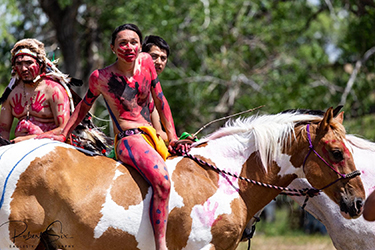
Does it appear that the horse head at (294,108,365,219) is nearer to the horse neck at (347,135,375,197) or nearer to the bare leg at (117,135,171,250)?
the horse neck at (347,135,375,197)

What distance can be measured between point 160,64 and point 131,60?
1.05m

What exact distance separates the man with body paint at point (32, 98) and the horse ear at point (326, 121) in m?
2.07

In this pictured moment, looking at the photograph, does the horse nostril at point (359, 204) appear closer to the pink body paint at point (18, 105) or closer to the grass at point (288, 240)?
the pink body paint at point (18, 105)

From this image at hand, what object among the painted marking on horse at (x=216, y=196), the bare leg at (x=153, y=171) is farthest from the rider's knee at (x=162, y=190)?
the painted marking on horse at (x=216, y=196)

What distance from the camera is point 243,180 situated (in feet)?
11.7

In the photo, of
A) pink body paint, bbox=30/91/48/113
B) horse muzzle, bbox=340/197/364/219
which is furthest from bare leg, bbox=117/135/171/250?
horse muzzle, bbox=340/197/364/219

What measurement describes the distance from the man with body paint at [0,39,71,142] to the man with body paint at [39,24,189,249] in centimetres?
32

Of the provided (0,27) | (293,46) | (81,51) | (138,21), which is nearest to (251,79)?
(293,46)

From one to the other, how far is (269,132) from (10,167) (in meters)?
1.93

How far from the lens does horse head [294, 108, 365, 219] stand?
3.39 metres

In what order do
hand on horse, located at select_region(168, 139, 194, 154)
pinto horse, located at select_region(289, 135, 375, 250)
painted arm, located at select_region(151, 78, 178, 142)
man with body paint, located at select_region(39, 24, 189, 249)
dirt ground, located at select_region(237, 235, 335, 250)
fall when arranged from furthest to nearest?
dirt ground, located at select_region(237, 235, 335, 250) → pinto horse, located at select_region(289, 135, 375, 250) → painted arm, located at select_region(151, 78, 178, 142) → hand on horse, located at select_region(168, 139, 194, 154) → man with body paint, located at select_region(39, 24, 189, 249)

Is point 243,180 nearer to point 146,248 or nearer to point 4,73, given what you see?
point 146,248

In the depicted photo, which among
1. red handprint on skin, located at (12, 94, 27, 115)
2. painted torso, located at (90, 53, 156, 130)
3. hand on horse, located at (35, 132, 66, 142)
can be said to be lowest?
hand on horse, located at (35, 132, 66, 142)

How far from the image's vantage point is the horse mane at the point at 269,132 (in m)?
3.54
